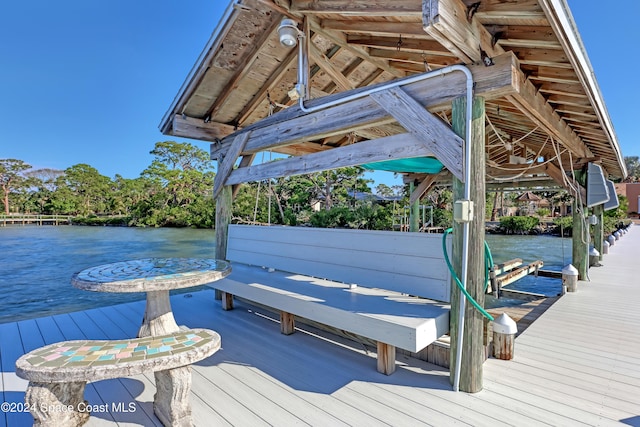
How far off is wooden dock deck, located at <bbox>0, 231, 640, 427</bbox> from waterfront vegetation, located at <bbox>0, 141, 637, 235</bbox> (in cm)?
661

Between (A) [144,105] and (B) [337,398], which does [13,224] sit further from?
(B) [337,398]

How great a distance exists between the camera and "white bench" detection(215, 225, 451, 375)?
6.11ft

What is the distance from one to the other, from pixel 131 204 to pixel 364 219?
28258 millimetres

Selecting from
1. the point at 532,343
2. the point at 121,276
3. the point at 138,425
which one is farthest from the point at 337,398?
the point at 532,343

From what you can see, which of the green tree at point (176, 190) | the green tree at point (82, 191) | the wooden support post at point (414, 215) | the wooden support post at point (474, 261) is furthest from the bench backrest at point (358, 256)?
the green tree at point (82, 191)

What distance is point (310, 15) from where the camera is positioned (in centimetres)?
271

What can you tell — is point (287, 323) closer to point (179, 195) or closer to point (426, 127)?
point (426, 127)

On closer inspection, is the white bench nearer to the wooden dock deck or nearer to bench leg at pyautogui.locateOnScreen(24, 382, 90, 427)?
the wooden dock deck

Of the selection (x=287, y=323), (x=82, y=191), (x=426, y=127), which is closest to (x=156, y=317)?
Answer: (x=287, y=323)

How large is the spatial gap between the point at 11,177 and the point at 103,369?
44.6 meters

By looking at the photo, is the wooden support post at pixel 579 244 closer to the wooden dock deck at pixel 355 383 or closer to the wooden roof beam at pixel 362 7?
the wooden dock deck at pixel 355 383

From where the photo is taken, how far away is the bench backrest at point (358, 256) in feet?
6.86

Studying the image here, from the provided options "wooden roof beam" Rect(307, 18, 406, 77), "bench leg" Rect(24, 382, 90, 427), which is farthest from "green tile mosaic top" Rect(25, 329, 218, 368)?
"wooden roof beam" Rect(307, 18, 406, 77)

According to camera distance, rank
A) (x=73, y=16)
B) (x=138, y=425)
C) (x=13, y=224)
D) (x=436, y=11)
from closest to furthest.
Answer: (x=436, y=11) < (x=138, y=425) < (x=73, y=16) < (x=13, y=224)
